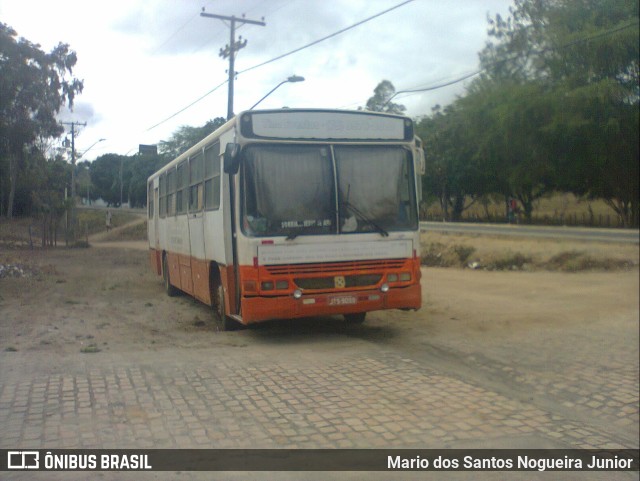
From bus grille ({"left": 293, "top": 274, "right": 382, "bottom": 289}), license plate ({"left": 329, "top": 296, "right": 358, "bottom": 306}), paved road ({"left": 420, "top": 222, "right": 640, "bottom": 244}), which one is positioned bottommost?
license plate ({"left": 329, "top": 296, "right": 358, "bottom": 306})

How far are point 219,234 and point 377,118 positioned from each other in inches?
100

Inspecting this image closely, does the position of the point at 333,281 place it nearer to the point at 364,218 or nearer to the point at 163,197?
the point at 364,218

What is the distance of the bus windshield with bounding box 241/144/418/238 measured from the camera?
813 centimetres

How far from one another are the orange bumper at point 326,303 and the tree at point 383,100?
225cm

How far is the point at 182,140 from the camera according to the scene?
50.0 feet

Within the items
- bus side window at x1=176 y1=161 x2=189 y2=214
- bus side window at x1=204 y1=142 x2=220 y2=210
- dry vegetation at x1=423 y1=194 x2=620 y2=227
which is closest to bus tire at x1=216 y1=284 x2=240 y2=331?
bus side window at x1=204 y1=142 x2=220 y2=210

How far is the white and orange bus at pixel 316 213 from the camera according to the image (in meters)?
8.11

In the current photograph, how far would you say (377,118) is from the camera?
8625mm

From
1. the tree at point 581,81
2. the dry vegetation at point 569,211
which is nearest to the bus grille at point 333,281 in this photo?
the dry vegetation at point 569,211

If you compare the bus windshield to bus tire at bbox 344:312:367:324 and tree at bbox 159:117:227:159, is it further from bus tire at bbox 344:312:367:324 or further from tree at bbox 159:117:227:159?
tree at bbox 159:117:227:159

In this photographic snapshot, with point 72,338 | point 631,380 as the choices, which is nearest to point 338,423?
point 631,380

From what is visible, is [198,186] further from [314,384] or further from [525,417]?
[525,417]

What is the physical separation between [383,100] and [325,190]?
1461 mm

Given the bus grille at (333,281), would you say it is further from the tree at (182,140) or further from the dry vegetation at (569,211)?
the tree at (182,140)
